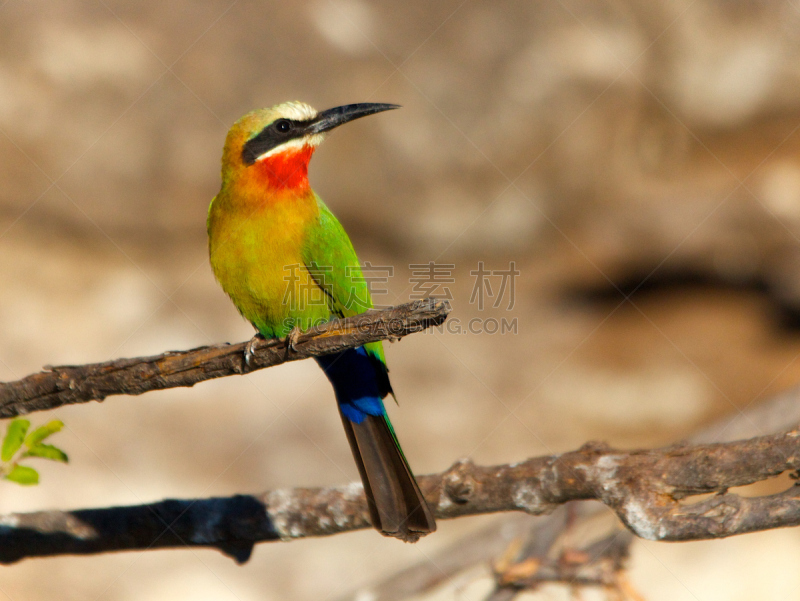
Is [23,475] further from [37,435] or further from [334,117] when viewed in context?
[334,117]

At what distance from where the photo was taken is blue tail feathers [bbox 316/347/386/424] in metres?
3.36

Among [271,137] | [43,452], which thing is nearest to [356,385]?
[271,137]

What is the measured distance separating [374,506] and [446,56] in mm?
4243

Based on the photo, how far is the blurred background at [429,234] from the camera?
5629 millimetres

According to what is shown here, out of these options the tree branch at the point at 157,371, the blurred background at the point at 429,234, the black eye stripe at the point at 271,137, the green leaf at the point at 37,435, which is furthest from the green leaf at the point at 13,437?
the blurred background at the point at 429,234

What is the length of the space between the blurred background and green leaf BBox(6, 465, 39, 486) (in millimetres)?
3608

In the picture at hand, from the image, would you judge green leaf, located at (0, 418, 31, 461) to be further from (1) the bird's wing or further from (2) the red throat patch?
(2) the red throat patch

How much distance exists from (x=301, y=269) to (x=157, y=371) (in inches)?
36.9

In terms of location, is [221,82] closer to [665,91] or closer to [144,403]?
[144,403]

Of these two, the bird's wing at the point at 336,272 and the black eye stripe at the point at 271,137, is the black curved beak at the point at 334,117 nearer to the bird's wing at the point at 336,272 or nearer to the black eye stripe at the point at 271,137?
the black eye stripe at the point at 271,137

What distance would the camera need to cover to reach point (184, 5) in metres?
5.68

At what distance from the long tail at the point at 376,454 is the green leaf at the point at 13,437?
4.58 ft

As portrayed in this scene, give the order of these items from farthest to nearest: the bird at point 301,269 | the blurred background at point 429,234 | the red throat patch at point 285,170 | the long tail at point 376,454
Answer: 1. the blurred background at point 429,234
2. the red throat patch at point 285,170
3. the bird at point 301,269
4. the long tail at point 376,454

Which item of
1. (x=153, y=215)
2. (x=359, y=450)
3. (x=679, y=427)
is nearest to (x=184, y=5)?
(x=153, y=215)
